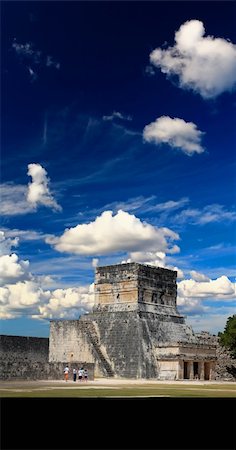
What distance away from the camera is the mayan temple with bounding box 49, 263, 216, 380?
1017 inches

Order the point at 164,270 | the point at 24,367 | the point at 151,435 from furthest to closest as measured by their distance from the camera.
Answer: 1. the point at 164,270
2. the point at 24,367
3. the point at 151,435

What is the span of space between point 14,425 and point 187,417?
7.20ft

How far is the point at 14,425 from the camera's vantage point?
22.0ft

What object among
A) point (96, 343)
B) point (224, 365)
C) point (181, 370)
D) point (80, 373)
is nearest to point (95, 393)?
point (80, 373)

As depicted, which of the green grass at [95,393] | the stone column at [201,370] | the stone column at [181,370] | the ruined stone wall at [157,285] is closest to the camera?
the green grass at [95,393]

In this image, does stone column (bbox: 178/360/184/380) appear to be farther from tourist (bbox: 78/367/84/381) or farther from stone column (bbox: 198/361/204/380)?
tourist (bbox: 78/367/84/381)

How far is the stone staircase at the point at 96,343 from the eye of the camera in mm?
26194

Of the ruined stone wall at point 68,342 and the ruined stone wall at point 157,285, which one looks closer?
the ruined stone wall at point 68,342

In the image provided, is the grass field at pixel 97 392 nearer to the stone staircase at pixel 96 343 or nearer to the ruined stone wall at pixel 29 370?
the ruined stone wall at pixel 29 370

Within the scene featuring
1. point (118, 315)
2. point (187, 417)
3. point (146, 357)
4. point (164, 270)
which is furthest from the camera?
point (164, 270)

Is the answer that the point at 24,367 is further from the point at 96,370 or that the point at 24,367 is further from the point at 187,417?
the point at 187,417

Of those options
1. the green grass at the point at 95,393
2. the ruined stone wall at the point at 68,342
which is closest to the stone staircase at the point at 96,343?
the ruined stone wall at the point at 68,342

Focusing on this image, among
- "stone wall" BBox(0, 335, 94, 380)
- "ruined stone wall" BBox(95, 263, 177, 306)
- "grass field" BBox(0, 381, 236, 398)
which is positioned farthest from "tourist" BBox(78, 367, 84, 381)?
"ruined stone wall" BBox(95, 263, 177, 306)

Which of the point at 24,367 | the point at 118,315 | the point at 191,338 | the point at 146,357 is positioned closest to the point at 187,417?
the point at 24,367
